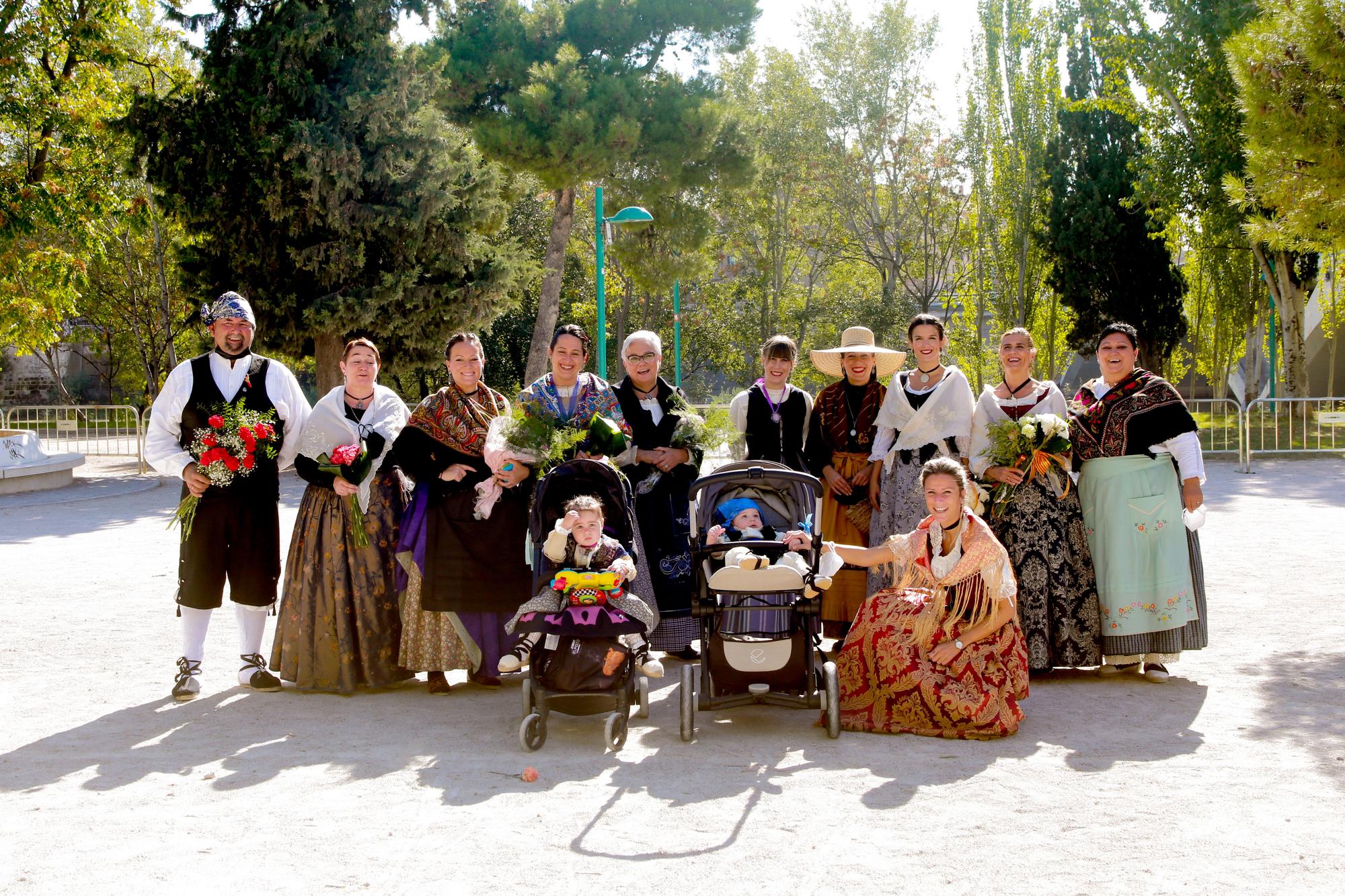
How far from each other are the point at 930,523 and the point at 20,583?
25.9 feet

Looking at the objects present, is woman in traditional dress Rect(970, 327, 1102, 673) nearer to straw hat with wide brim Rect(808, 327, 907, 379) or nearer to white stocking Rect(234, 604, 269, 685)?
straw hat with wide brim Rect(808, 327, 907, 379)

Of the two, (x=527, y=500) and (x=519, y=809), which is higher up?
(x=527, y=500)

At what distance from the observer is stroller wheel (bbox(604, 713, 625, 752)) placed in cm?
499

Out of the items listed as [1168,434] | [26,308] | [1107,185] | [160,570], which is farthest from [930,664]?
[1107,185]

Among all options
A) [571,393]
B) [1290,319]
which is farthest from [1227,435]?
[571,393]

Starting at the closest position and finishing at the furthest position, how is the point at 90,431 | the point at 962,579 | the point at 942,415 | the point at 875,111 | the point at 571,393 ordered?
the point at 962,579
the point at 571,393
the point at 942,415
the point at 90,431
the point at 875,111

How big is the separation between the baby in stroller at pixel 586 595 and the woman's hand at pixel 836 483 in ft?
6.26

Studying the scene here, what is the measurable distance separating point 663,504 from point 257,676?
2.44 m

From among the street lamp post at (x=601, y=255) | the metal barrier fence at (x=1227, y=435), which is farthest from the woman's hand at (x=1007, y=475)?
the metal barrier fence at (x=1227, y=435)

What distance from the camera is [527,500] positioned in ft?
20.0

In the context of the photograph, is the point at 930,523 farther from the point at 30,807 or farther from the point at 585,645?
the point at 30,807

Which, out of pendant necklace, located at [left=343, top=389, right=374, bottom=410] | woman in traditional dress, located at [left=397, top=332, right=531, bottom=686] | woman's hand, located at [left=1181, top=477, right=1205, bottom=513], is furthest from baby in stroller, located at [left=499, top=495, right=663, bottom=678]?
woman's hand, located at [left=1181, top=477, right=1205, bottom=513]

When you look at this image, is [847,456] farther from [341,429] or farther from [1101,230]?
[1101,230]

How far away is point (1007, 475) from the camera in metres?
6.09
